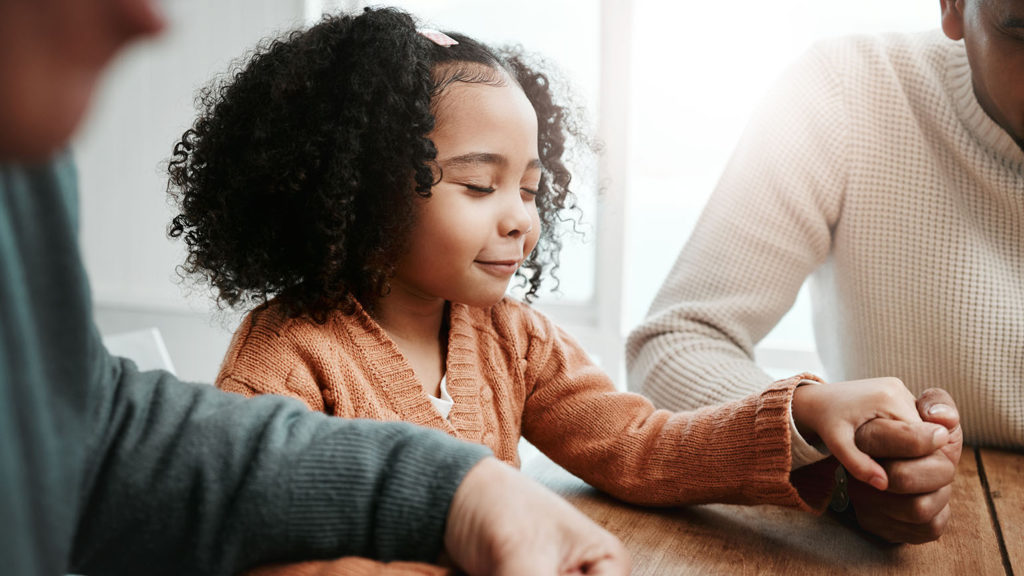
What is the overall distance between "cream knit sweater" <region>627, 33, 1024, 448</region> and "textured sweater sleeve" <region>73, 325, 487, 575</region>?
0.62 metres

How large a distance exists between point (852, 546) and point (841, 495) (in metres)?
0.05

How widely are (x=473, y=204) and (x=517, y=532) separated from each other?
46cm

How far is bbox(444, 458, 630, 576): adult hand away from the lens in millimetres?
464


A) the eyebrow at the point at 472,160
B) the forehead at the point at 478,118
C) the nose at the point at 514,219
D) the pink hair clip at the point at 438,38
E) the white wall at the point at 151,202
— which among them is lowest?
the white wall at the point at 151,202

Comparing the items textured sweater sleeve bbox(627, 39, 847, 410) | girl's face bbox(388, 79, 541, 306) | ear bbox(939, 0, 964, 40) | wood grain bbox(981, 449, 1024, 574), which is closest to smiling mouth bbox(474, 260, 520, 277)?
girl's face bbox(388, 79, 541, 306)

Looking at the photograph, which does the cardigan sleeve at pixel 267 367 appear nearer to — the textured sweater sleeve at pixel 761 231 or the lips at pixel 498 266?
the lips at pixel 498 266

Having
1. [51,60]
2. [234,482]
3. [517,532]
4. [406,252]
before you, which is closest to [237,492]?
[234,482]

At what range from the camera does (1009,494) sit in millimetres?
896

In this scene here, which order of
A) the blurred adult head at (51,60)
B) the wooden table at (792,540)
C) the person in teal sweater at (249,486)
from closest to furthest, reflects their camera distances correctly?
the blurred adult head at (51,60), the person in teal sweater at (249,486), the wooden table at (792,540)

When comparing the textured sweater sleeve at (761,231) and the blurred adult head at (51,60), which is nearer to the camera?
the blurred adult head at (51,60)

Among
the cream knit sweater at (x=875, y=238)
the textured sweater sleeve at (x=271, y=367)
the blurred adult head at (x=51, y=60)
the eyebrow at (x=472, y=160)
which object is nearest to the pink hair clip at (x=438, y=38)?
the eyebrow at (x=472, y=160)

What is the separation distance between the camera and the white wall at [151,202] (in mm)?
2662

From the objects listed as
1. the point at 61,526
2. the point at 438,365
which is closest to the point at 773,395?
the point at 438,365

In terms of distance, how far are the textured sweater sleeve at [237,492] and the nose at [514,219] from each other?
0.40 meters
